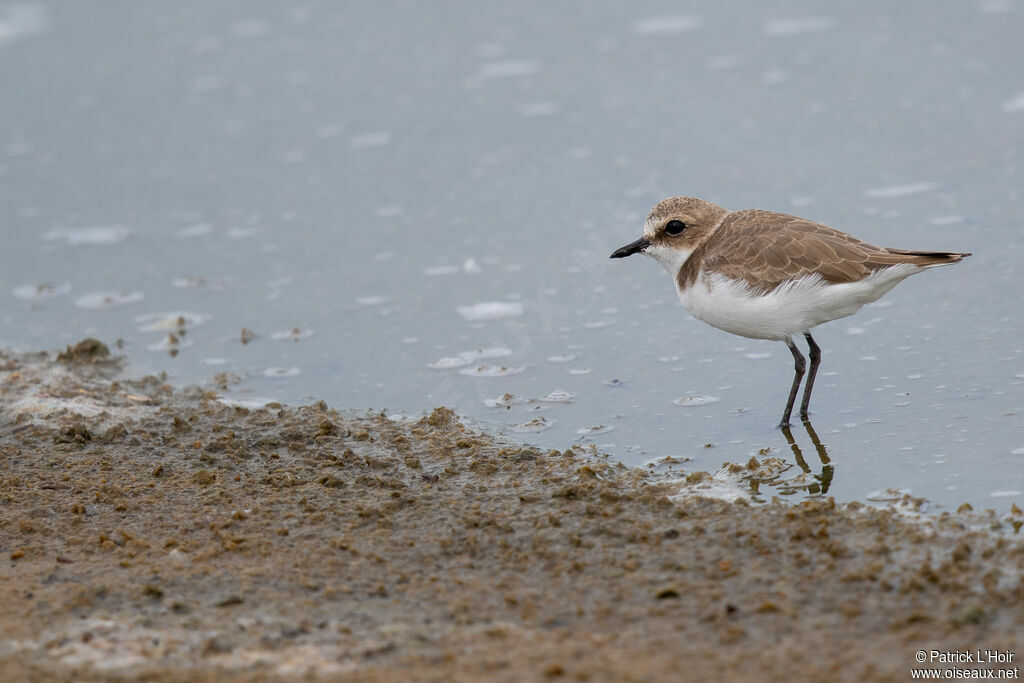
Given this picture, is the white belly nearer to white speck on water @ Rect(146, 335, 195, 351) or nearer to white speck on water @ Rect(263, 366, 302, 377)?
white speck on water @ Rect(263, 366, 302, 377)

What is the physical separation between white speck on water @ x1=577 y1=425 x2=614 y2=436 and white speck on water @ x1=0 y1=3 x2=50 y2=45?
11.6 meters

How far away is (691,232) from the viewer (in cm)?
743

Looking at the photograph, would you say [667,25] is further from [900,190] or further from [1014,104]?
[900,190]

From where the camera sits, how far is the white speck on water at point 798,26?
44.7 ft

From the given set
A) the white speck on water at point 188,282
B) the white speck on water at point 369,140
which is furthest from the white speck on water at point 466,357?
the white speck on water at point 369,140

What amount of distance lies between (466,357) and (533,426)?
4.45 ft

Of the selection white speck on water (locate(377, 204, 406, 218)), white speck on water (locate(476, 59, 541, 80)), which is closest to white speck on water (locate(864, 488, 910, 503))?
white speck on water (locate(377, 204, 406, 218))

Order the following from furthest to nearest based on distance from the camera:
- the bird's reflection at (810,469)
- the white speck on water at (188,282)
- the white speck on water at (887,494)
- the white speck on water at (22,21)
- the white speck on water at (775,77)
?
the white speck on water at (22,21)
the white speck on water at (775,77)
the white speck on water at (188,282)
the bird's reflection at (810,469)
the white speck on water at (887,494)

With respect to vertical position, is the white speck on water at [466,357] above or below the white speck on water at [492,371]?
above

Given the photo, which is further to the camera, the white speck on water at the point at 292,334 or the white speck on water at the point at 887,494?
the white speck on water at the point at 292,334

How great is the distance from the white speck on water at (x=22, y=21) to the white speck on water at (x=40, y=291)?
6634mm

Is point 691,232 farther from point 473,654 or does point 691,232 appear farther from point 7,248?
point 7,248

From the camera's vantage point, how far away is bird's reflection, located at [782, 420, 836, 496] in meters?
6.11

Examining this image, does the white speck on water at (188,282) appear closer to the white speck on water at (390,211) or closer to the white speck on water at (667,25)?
the white speck on water at (390,211)
